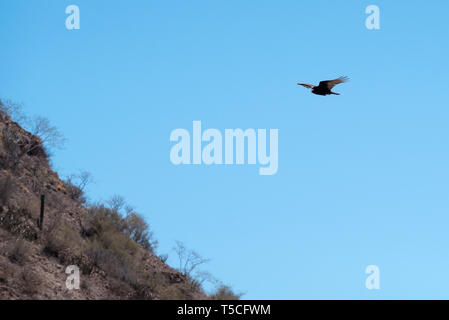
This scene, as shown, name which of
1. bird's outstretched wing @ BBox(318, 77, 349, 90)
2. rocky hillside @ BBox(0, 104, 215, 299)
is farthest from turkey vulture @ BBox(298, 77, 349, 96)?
rocky hillside @ BBox(0, 104, 215, 299)

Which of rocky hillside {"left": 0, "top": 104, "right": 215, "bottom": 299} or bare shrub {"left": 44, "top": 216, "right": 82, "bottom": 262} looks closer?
rocky hillside {"left": 0, "top": 104, "right": 215, "bottom": 299}

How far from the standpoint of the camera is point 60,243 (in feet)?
120

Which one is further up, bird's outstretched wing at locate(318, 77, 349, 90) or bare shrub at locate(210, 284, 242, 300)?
bird's outstretched wing at locate(318, 77, 349, 90)

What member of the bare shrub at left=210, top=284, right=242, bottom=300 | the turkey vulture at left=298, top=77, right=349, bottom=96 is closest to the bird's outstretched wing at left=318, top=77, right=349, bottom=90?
the turkey vulture at left=298, top=77, right=349, bottom=96

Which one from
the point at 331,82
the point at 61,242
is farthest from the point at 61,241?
the point at 331,82

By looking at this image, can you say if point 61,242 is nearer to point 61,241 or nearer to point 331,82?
point 61,241

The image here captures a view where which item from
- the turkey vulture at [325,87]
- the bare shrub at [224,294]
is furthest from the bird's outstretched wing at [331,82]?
the bare shrub at [224,294]

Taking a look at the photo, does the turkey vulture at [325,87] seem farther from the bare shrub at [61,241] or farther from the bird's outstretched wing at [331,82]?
the bare shrub at [61,241]

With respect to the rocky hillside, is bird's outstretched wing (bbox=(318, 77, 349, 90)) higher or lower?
higher

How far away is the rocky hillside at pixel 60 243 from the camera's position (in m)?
33.7

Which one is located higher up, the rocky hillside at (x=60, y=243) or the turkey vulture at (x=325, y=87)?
the turkey vulture at (x=325, y=87)

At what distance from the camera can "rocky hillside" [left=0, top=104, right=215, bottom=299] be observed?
3366 cm

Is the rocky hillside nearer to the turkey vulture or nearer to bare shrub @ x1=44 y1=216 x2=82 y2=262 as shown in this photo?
bare shrub @ x1=44 y1=216 x2=82 y2=262
